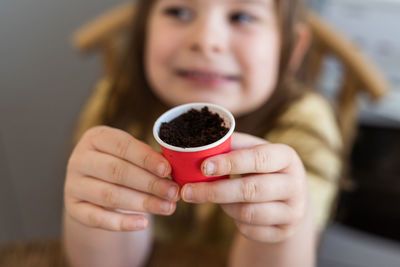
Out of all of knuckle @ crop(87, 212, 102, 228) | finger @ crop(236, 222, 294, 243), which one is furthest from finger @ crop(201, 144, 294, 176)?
knuckle @ crop(87, 212, 102, 228)

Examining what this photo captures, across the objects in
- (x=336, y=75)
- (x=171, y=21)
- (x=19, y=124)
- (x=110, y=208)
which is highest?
(x=171, y=21)

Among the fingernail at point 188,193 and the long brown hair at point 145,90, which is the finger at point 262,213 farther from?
the long brown hair at point 145,90

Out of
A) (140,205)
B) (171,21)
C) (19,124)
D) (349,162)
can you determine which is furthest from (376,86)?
(19,124)

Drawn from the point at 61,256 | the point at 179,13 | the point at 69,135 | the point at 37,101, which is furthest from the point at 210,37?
the point at 37,101

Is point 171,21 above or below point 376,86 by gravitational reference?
above

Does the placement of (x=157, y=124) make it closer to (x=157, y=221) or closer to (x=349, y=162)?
(x=157, y=221)

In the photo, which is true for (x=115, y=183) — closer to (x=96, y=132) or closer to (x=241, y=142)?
(x=96, y=132)
